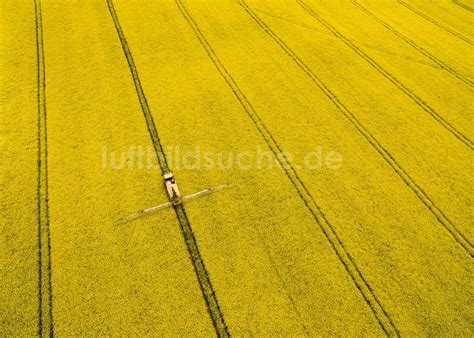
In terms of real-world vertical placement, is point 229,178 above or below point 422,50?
below

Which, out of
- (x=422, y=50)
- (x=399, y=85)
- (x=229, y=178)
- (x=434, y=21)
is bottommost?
(x=229, y=178)

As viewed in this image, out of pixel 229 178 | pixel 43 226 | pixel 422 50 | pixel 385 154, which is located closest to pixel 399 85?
pixel 422 50

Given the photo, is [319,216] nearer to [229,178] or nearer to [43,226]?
[229,178]

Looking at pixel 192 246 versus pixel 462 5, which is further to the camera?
pixel 462 5

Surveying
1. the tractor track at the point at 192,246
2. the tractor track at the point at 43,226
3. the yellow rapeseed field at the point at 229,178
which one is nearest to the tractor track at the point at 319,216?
the yellow rapeseed field at the point at 229,178

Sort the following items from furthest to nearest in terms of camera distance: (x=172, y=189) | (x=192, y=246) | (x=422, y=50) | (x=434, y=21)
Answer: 1. (x=434, y=21)
2. (x=422, y=50)
3. (x=172, y=189)
4. (x=192, y=246)

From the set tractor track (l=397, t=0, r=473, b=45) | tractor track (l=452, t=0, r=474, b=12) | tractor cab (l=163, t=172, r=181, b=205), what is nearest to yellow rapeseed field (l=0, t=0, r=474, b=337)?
tractor cab (l=163, t=172, r=181, b=205)

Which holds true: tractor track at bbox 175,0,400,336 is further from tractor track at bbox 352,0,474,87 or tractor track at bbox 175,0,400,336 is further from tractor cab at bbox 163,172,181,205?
tractor track at bbox 352,0,474,87
